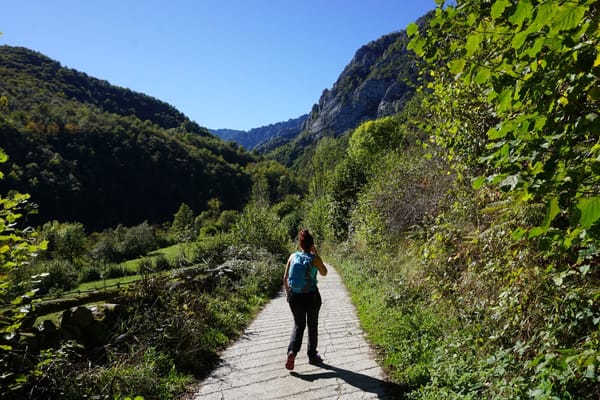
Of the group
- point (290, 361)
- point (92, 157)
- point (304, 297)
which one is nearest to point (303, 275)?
point (304, 297)

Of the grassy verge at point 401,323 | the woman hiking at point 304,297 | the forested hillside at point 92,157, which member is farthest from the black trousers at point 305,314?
the forested hillside at point 92,157

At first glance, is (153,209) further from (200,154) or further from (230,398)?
(230,398)

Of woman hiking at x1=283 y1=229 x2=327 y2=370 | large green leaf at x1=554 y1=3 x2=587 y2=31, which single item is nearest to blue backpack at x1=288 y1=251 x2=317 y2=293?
woman hiking at x1=283 y1=229 x2=327 y2=370

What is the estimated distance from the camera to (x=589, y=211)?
47.1 inches

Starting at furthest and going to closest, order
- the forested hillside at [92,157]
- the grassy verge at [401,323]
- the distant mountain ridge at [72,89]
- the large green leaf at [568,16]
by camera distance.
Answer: the distant mountain ridge at [72,89] < the forested hillside at [92,157] < the grassy verge at [401,323] < the large green leaf at [568,16]

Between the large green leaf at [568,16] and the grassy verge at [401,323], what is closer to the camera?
the large green leaf at [568,16]

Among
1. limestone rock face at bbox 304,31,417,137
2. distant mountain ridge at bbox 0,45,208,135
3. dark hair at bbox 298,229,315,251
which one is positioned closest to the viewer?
dark hair at bbox 298,229,315,251

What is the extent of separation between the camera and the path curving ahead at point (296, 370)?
3973 millimetres

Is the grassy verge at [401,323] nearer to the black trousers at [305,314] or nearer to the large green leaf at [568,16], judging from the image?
the black trousers at [305,314]

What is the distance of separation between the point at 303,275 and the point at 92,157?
88.5m

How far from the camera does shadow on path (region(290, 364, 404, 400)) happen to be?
3903 mm

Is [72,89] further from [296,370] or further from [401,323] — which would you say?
[401,323]

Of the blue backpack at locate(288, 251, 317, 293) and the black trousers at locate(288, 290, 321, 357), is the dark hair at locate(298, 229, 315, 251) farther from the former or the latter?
the black trousers at locate(288, 290, 321, 357)

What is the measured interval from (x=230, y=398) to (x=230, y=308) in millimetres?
3635
